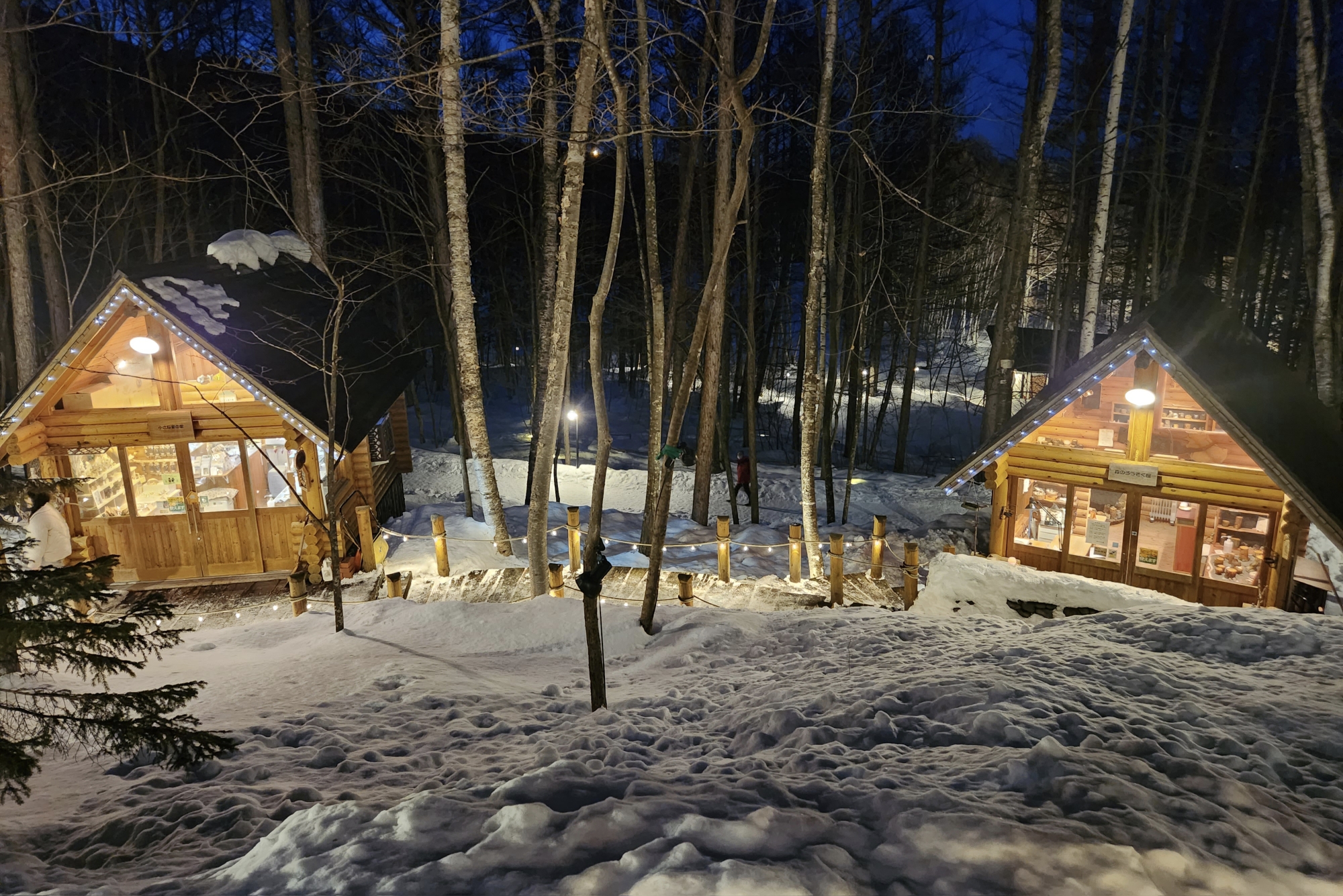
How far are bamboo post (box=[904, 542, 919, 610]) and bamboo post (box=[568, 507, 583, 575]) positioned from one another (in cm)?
550

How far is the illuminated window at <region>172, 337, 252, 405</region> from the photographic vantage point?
37.2ft

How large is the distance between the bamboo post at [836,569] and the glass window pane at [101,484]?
12079 mm

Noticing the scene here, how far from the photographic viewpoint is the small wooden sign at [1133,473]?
10219 mm

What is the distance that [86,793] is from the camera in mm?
4227

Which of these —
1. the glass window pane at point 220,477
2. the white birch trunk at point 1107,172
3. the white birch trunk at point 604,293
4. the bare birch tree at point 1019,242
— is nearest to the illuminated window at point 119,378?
the glass window pane at point 220,477

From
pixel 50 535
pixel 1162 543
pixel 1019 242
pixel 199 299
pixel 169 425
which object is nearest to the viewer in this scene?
pixel 50 535

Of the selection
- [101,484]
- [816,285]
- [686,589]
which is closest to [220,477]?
[101,484]

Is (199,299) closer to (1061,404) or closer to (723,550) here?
(723,550)

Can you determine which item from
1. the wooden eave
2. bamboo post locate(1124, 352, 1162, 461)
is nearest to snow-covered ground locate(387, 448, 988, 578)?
the wooden eave

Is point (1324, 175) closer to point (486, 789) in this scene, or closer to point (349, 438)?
point (486, 789)

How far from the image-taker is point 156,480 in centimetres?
1180

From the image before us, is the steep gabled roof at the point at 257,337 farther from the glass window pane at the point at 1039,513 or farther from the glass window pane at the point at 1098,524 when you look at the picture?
the glass window pane at the point at 1098,524

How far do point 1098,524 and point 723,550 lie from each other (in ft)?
20.4

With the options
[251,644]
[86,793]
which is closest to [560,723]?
[86,793]
